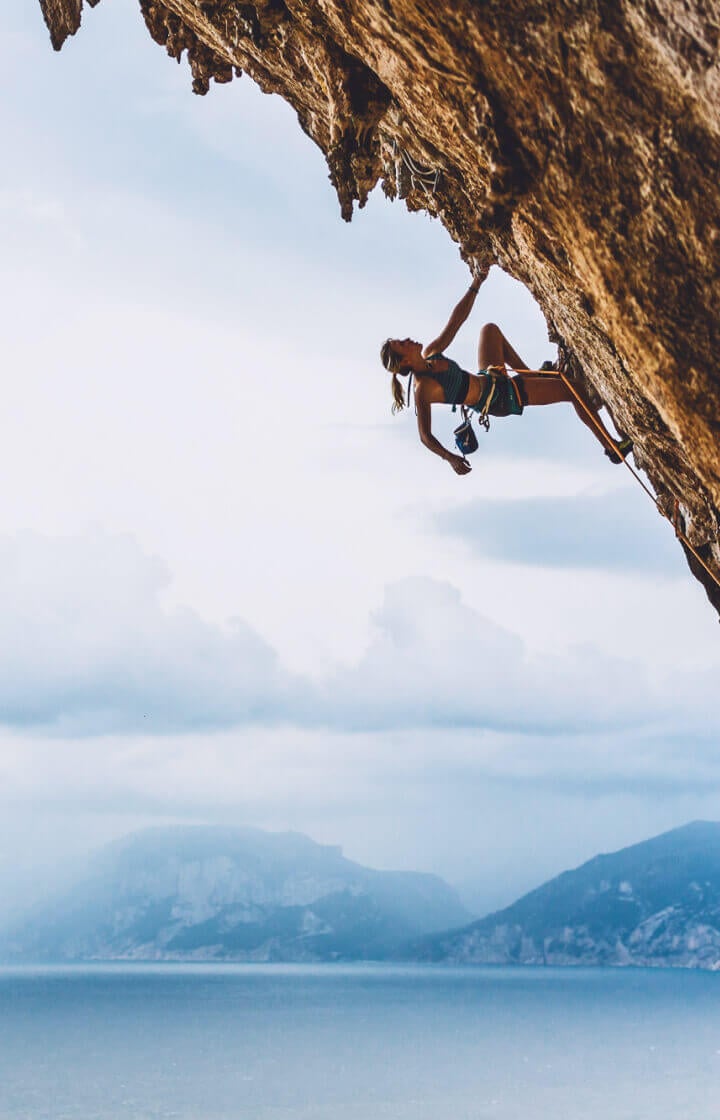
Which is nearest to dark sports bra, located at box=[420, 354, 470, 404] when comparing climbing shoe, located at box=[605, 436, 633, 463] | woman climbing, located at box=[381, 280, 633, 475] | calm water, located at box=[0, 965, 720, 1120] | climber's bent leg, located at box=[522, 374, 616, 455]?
woman climbing, located at box=[381, 280, 633, 475]

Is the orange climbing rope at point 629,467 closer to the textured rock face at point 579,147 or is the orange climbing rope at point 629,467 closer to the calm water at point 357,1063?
the textured rock face at point 579,147

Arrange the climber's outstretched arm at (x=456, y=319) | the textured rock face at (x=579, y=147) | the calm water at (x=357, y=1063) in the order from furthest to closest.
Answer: the calm water at (x=357, y=1063) < the climber's outstretched arm at (x=456, y=319) < the textured rock face at (x=579, y=147)

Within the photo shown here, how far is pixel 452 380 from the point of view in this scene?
9.27 meters

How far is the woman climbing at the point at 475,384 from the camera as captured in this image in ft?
30.0

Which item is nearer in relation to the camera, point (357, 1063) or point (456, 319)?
point (456, 319)

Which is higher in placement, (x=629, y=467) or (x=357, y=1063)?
(x=629, y=467)

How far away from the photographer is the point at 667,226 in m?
6.70

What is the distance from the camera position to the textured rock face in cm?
614

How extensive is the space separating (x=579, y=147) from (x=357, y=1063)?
10222 cm

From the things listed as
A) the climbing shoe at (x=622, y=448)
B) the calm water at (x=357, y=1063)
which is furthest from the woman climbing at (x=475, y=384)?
the calm water at (x=357, y=1063)

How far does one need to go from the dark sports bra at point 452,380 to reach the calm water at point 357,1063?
71858 millimetres

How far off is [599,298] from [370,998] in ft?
652

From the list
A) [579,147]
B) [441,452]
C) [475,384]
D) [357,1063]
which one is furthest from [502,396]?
[357,1063]

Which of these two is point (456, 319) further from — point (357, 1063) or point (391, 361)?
point (357, 1063)
